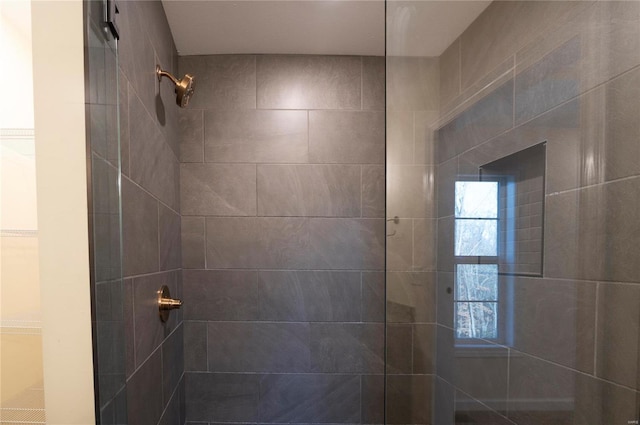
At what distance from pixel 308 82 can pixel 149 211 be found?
106cm

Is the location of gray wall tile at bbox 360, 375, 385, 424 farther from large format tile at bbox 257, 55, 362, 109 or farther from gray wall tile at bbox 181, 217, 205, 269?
large format tile at bbox 257, 55, 362, 109

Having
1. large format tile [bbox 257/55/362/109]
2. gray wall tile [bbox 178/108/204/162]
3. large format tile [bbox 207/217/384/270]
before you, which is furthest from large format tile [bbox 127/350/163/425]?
large format tile [bbox 257/55/362/109]

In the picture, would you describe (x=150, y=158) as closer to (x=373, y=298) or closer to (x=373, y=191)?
(x=373, y=191)

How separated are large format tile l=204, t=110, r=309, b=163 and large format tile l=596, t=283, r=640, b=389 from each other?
1.34 m

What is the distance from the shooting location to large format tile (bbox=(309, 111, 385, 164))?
186 cm

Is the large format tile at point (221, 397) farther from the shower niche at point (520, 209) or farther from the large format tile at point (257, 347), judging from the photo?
the shower niche at point (520, 209)

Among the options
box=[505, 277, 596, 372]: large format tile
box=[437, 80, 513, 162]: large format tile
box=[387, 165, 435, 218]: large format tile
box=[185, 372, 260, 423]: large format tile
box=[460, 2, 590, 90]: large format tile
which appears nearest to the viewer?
box=[505, 277, 596, 372]: large format tile

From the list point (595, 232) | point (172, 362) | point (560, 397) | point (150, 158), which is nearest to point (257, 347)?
point (172, 362)

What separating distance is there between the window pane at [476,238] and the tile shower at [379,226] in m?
0.03

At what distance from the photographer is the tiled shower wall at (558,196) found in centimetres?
85

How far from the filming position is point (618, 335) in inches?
33.7

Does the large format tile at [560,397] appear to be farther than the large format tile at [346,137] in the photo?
No

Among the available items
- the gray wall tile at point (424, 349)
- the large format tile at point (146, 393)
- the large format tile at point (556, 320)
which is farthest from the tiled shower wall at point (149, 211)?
the large format tile at point (556, 320)

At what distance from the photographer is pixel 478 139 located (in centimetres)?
122
